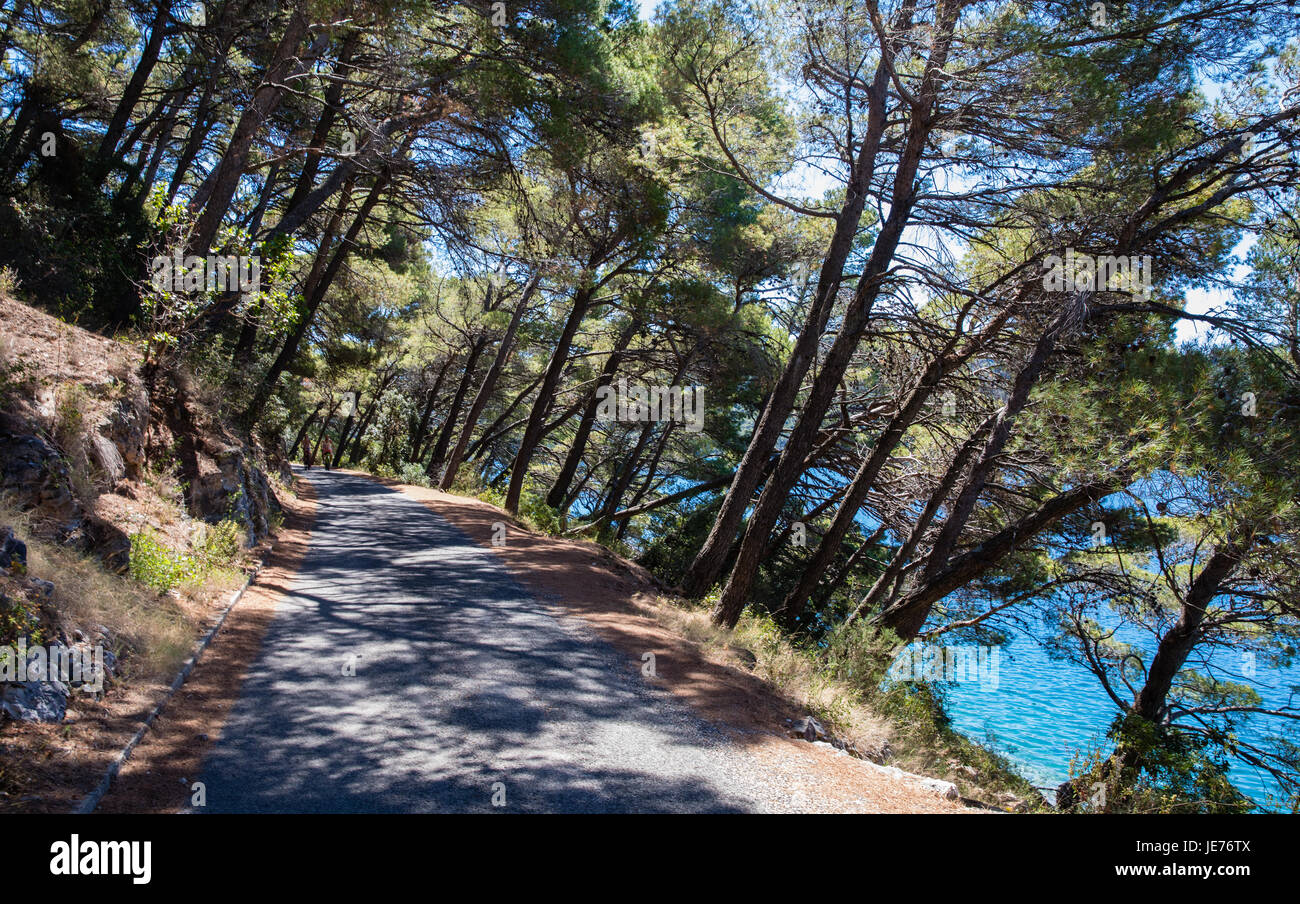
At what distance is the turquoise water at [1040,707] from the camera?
17712mm

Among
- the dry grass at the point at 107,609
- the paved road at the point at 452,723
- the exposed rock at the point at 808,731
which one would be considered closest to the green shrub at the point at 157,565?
the dry grass at the point at 107,609

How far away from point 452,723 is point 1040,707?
1993 cm

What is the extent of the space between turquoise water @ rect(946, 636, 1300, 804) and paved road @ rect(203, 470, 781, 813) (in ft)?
41.6

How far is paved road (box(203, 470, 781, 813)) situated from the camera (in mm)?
4656

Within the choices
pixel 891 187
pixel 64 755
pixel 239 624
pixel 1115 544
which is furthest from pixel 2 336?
pixel 1115 544

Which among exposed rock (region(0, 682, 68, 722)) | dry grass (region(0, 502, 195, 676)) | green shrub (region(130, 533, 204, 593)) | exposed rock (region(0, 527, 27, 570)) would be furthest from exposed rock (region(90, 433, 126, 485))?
exposed rock (region(0, 682, 68, 722))

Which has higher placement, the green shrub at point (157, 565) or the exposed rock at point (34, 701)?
the green shrub at point (157, 565)

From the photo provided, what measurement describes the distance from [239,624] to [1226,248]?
12.9 m

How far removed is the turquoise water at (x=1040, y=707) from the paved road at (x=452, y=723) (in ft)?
41.6

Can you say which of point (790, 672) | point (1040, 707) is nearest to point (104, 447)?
point (790, 672)

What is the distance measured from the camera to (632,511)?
21.3m

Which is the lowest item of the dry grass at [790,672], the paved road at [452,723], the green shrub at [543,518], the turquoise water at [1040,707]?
the turquoise water at [1040,707]

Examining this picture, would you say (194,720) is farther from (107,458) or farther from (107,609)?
(107,458)

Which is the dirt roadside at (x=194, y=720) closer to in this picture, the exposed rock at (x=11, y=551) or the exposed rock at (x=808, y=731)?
the exposed rock at (x=11, y=551)
